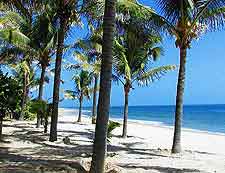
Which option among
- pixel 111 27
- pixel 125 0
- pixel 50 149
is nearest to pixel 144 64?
pixel 125 0

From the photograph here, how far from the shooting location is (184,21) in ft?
48.4

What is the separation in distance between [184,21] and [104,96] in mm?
7199

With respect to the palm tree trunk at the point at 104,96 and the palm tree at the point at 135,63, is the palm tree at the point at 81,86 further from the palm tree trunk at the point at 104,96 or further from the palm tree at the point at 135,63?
the palm tree trunk at the point at 104,96

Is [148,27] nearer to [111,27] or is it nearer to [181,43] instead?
[181,43]

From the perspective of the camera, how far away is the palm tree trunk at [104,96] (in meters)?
8.40

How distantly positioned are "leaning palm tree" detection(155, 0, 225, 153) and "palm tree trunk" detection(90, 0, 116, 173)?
260 inches

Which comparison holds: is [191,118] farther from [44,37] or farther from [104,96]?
[104,96]

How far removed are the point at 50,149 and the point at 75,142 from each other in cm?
286

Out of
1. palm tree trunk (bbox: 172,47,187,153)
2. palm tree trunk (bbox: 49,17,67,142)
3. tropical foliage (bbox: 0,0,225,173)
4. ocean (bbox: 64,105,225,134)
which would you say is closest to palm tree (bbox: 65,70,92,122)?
tropical foliage (bbox: 0,0,225,173)

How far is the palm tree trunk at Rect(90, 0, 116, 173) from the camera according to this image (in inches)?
331

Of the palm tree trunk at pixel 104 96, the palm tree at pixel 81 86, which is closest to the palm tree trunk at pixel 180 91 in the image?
the palm tree trunk at pixel 104 96

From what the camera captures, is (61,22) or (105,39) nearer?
(105,39)

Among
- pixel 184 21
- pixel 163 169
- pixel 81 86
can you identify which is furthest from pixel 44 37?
pixel 81 86

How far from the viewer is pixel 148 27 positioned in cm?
1600
